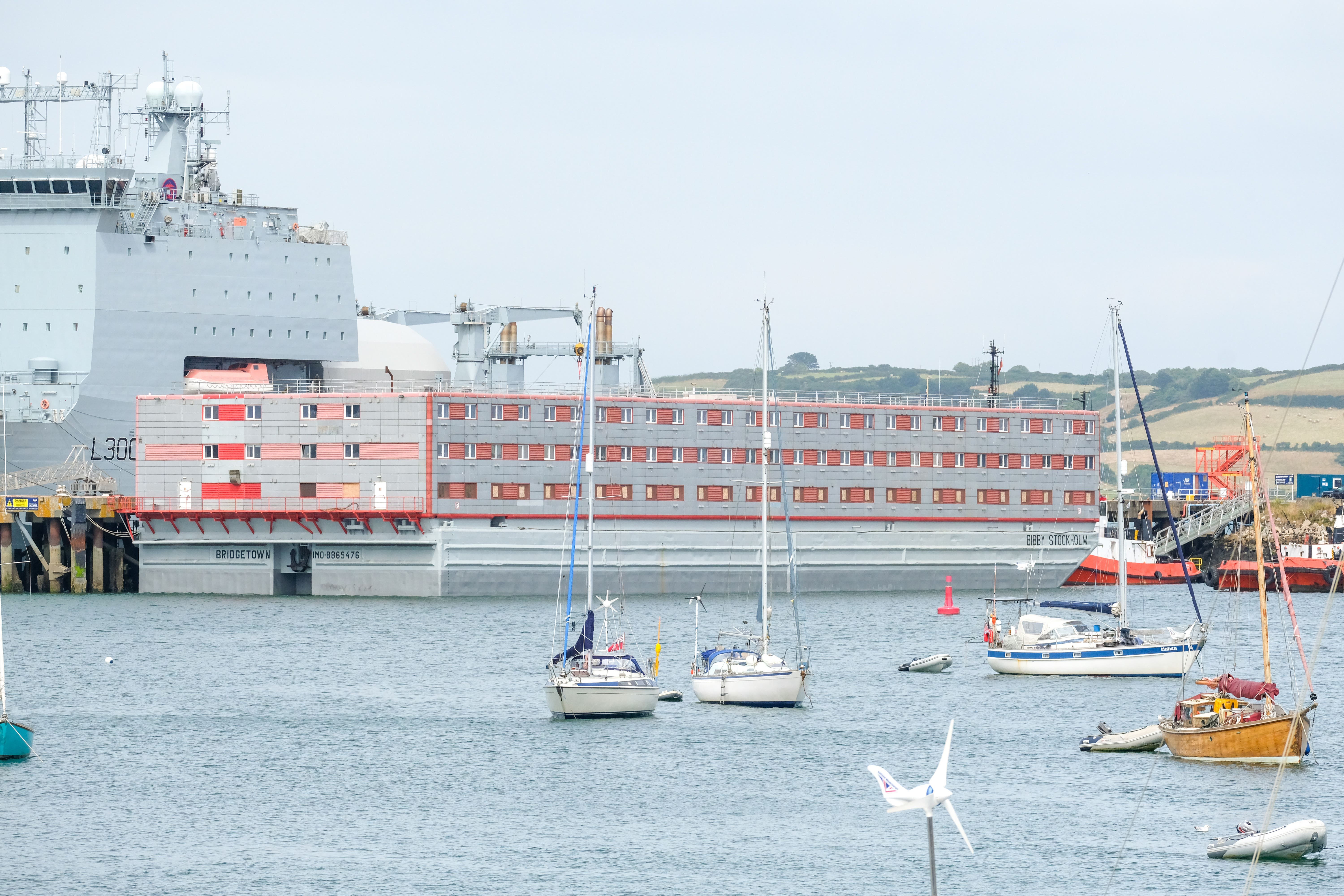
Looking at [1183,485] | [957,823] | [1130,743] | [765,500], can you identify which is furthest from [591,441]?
[1183,485]

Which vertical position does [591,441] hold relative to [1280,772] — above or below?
above

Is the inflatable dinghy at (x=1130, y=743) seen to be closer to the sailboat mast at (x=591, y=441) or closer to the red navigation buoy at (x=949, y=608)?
the sailboat mast at (x=591, y=441)

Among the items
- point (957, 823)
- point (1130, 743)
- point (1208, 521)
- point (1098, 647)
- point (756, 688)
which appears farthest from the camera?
point (1208, 521)

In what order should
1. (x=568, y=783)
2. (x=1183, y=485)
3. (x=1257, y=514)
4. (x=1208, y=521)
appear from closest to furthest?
1. (x=568, y=783)
2. (x=1257, y=514)
3. (x=1208, y=521)
4. (x=1183, y=485)

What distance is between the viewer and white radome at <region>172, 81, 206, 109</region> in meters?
104

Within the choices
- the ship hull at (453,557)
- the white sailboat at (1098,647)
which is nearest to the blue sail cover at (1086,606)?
the white sailboat at (1098,647)

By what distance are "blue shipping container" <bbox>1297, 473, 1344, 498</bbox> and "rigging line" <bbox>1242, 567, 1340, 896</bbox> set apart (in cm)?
11271

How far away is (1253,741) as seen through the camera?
4416 centimetres

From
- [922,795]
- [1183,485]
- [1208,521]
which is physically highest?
[1183,485]

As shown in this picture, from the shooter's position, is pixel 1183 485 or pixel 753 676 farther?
pixel 1183 485

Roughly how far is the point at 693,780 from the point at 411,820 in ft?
22.6

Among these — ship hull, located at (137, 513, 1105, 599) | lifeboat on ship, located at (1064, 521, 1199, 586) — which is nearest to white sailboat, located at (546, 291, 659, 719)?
ship hull, located at (137, 513, 1105, 599)

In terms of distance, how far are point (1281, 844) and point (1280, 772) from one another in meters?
7.37

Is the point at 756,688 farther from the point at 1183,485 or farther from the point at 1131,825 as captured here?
the point at 1183,485
